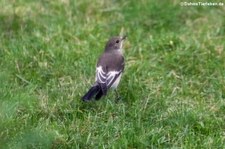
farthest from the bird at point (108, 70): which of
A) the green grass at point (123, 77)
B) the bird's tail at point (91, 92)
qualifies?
the green grass at point (123, 77)

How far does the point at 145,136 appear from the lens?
22.8ft

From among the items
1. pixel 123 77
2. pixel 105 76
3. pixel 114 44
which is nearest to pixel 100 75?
pixel 105 76

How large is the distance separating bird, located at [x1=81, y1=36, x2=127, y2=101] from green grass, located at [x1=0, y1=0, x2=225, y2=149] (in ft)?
0.43

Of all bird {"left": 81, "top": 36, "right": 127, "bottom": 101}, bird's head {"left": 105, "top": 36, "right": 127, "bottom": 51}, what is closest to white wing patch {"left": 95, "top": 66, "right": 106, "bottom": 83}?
bird {"left": 81, "top": 36, "right": 127, "bottom": 101}

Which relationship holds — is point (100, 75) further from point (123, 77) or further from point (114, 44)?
point (114, 44)

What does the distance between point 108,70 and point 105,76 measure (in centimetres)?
18

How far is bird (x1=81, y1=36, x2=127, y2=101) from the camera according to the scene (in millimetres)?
7752

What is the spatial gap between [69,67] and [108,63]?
0.53 m

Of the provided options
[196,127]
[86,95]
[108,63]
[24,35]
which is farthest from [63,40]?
[196,127]

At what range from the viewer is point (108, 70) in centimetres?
820

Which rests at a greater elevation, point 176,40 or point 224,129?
point 176,40

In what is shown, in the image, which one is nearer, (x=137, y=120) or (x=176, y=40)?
(x=137, y=120)

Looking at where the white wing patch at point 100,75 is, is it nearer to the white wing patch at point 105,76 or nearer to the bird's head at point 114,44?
the white wing patch at point 105,76

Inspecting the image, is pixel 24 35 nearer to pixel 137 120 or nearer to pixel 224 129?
pixel 137 120
